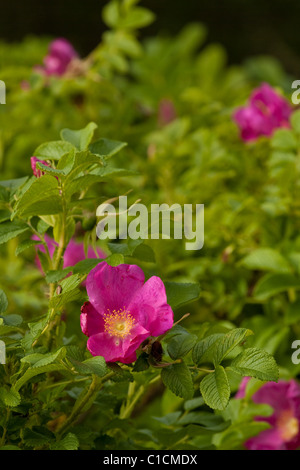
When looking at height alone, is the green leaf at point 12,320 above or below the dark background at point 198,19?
below

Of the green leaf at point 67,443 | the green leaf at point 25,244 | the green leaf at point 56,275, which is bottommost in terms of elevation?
the green leaf at point 67,443

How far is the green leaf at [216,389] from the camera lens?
66 cm

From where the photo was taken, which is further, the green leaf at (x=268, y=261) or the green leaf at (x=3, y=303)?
the green leaf at (x=268, y=261)

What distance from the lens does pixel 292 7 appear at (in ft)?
15.6

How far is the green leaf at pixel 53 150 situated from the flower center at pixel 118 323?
0.18 meters

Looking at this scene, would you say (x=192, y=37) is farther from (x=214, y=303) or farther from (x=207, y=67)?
(x=214, y=303)

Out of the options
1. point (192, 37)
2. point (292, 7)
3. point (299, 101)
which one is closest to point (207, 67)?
point (192, 37)

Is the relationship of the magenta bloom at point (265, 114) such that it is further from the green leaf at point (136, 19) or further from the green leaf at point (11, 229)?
the green leaf at point (11, 229)

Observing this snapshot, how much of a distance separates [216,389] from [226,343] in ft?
0.16

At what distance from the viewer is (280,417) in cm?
117

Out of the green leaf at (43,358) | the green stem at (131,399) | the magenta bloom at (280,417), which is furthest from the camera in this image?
the magenta bloom at (280,417)

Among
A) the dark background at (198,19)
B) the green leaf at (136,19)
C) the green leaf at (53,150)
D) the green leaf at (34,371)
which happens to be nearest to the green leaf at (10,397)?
the green leaf at (34,371)

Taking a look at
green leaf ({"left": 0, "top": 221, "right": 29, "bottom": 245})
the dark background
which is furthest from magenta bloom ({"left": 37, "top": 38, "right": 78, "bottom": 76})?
the dark background

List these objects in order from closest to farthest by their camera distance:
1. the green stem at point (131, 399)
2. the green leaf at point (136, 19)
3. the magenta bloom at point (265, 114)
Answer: the green stem at point (131, 399) → the magenta bloom at point (265, 114) → the green leaf at point (136, 19)
